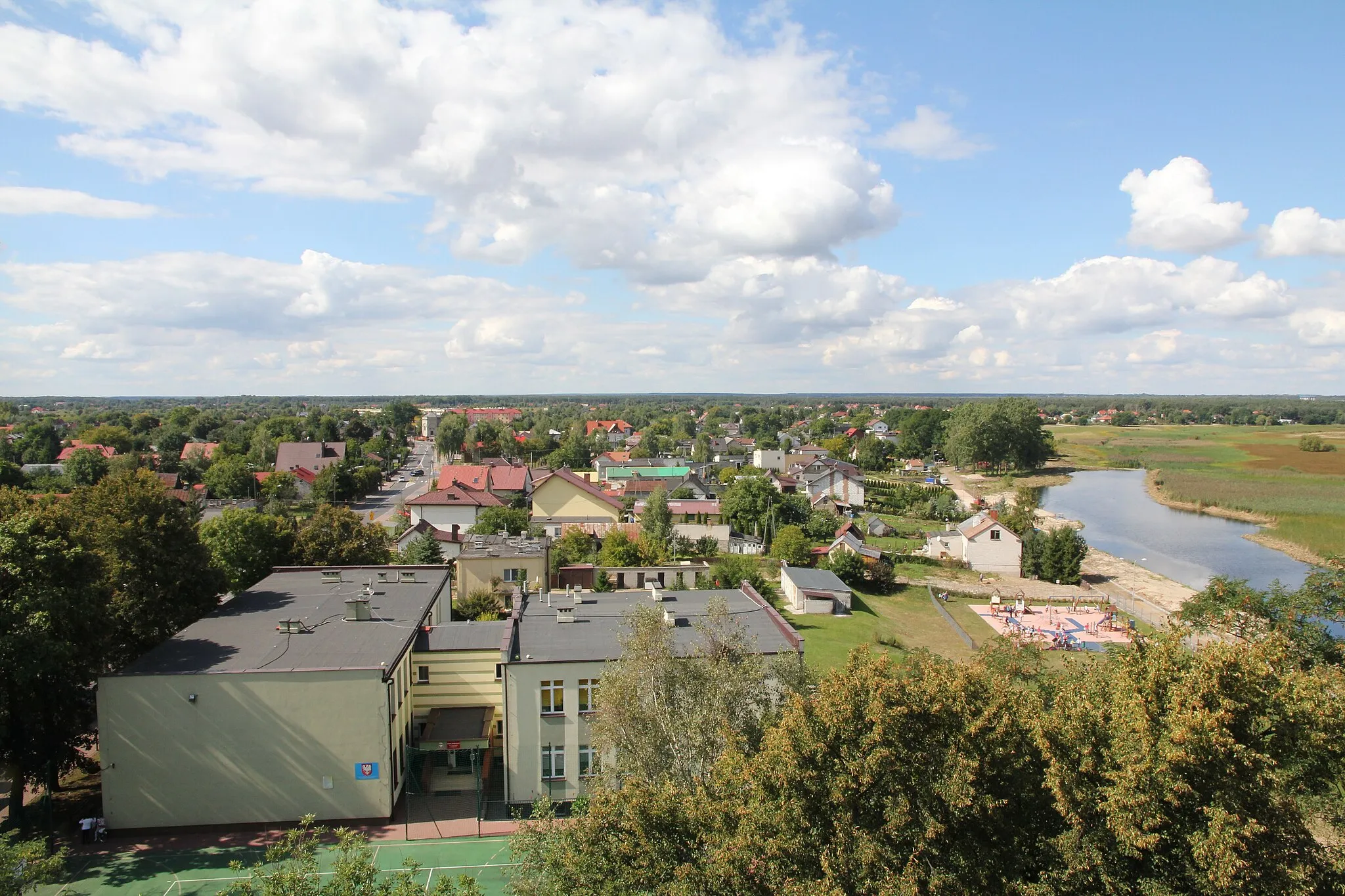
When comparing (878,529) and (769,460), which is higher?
(769,460)

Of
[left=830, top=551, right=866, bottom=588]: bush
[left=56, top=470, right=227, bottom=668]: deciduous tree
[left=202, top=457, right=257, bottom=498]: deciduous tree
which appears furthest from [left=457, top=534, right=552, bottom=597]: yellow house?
[left=202, top=457, right=257, bottom=498]: deciduous tree

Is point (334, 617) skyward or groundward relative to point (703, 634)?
groundward

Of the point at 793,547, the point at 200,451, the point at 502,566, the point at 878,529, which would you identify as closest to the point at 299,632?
the point at 502,566

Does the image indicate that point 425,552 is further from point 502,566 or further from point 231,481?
point 231,481

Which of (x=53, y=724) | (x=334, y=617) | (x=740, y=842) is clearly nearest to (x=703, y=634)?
(x=740, y=842)


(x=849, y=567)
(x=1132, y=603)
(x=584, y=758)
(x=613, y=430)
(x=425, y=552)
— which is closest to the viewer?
(x=584, y=758)

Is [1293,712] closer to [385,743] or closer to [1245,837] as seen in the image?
[1245,837]

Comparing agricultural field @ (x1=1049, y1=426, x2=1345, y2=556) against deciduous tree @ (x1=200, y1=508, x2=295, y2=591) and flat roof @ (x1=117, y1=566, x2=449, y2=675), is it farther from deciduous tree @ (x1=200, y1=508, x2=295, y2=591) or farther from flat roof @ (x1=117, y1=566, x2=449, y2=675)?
deciduous tree @ (x1=200, y1=508, x2=295, y2=591)

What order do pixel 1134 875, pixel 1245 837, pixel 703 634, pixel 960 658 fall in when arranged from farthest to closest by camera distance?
1. pixel 960 658
2. pixel 703 634
3. pixel 1134 875
4. pixel 1245 837
